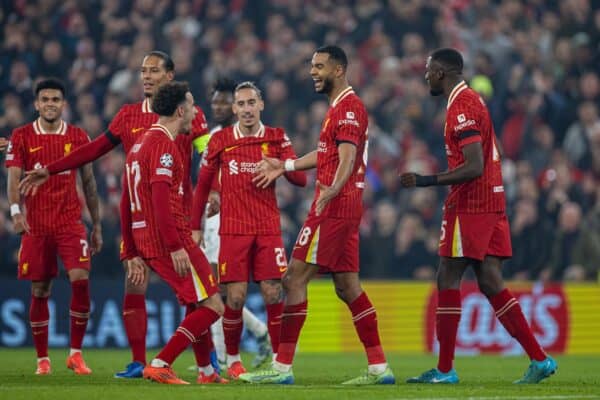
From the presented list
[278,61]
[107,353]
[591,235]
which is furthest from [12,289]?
[591,235]

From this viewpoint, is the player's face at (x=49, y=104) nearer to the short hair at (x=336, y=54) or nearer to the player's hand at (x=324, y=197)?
the short hair at (x=336, y=54)

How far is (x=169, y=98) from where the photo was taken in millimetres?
9898

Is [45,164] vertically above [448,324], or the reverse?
[45,164]

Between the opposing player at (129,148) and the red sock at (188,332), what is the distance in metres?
1.29

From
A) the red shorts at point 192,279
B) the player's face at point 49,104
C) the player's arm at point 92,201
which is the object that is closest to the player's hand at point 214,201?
the player's arm at point 92,201

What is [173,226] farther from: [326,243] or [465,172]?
[465,172]

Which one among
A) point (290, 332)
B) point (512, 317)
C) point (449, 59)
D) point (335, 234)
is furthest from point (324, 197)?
point (512, 317)

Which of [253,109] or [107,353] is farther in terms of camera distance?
[107,353]

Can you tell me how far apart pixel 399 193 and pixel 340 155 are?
9957 millimetres

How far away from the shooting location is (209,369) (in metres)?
10.5

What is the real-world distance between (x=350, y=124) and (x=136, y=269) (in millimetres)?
2090

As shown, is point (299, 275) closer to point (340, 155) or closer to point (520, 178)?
point (340, 155)

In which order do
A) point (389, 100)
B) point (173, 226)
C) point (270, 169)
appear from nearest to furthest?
point (173, 226) → point (270, 169) → point (389, 100)

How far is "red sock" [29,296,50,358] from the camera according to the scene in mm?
12195
